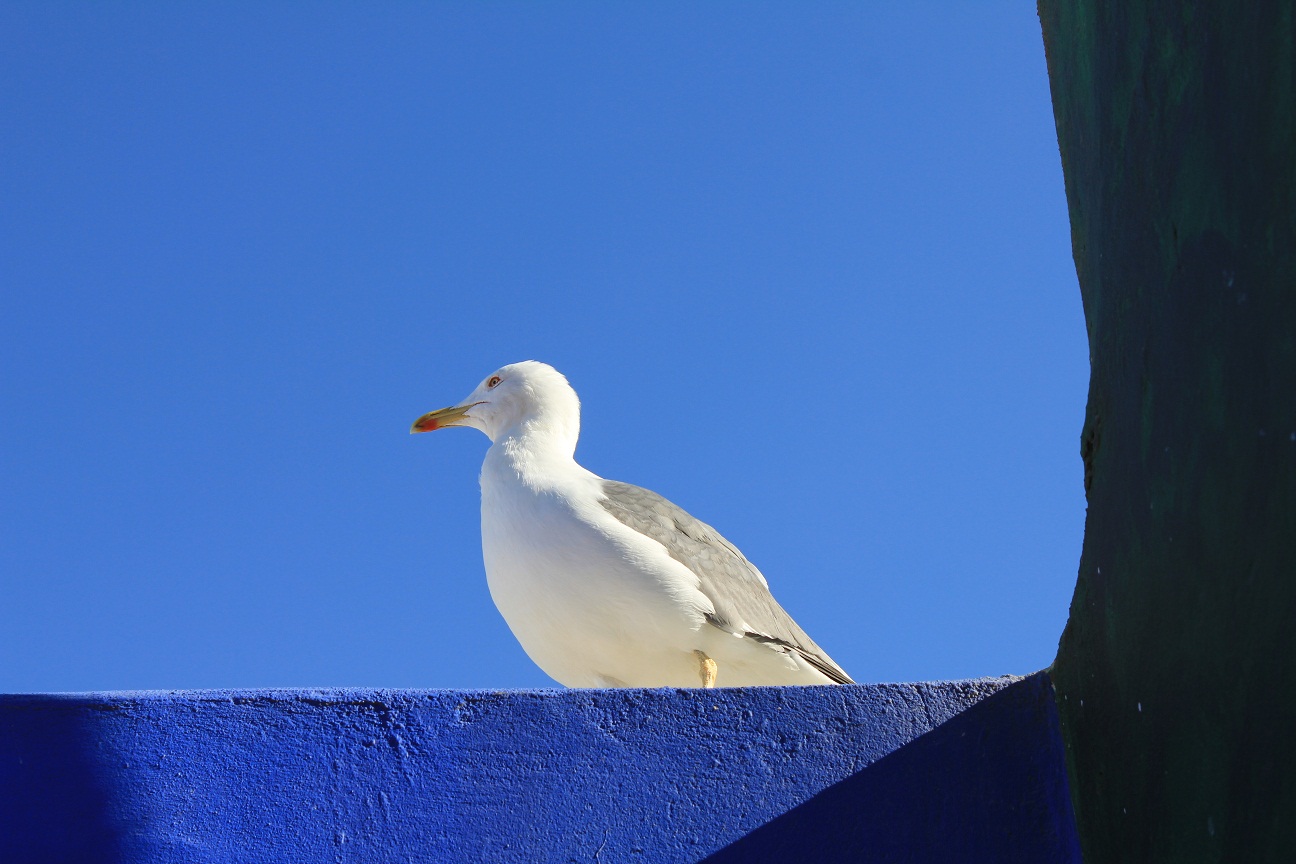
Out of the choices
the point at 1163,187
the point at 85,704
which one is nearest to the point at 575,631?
the point at 85,704

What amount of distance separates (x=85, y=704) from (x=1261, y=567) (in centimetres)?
213

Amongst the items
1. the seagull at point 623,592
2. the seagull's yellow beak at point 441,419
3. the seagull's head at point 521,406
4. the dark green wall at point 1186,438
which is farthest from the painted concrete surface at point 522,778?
the seagull's yellow beak at point 441,419

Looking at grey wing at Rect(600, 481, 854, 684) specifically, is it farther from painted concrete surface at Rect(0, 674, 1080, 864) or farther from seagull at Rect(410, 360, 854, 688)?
painted concrete surface at Rect(0, 674, 1080, 864)

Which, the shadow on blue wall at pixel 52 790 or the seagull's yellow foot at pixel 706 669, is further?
the seagull's yellow foot at pixel 706 669

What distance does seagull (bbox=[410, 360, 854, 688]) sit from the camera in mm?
4332

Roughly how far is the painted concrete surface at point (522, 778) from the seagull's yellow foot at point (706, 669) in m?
1.72

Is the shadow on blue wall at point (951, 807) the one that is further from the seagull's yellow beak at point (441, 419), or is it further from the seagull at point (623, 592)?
the seagull's yellow beak at point (441, 419)

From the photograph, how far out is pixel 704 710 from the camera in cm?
268

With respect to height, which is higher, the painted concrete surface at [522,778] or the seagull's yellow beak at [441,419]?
the seagull's yellow beak at [441,419]

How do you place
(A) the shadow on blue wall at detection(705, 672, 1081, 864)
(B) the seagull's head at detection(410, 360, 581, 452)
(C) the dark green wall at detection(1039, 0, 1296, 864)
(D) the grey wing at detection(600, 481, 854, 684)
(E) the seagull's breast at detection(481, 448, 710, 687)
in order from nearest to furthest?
(C) the dark green wall at detection(1039, 0, 1296, 864), (A) the shadow on blue wall at detection(705, 672, 1081, 864), (E) the seagull's breast at detection(481, 448, 710, 687), (D) the grey wing at detection(600, 481, 854, 684), (B) the seagull's head at detection(410, 360, 581, 452)

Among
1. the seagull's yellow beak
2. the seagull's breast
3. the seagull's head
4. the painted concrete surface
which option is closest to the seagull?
the seagull's breast

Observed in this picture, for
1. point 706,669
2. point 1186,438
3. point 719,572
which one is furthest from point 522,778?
point 719,572

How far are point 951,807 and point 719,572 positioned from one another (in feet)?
7.10

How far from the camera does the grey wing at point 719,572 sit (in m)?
4.52
